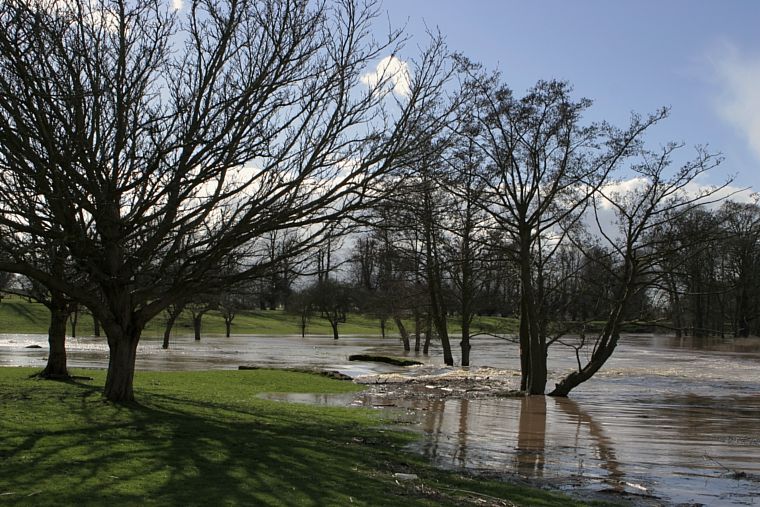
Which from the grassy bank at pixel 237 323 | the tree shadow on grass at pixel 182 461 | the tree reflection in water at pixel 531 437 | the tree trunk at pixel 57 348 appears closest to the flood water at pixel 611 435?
the tree reflection in water at pixel 531 437

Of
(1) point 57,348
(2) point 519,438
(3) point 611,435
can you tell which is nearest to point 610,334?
(3) point 611,435

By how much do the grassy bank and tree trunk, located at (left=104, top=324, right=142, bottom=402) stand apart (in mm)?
54062

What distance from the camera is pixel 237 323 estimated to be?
89.6 m

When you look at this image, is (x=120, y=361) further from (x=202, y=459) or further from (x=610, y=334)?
(x=610, y=334)

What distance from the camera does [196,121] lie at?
1235cm

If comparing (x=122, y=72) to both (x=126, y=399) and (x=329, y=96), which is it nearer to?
(x=329, y=96)

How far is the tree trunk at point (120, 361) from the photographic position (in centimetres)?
1343

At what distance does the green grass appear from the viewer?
287 inches

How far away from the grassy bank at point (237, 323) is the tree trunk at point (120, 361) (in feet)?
177

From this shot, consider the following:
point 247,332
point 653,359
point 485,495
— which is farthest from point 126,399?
point 247,332

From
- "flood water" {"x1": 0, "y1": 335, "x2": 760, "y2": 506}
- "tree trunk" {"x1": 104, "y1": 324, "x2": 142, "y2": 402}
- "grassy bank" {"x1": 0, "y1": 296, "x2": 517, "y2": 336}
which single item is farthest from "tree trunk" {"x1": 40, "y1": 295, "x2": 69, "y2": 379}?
"grassy bank" {"x1": 0, "y1": 296, "x2": 517, "y2": 336}

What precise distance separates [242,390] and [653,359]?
36.2 meters

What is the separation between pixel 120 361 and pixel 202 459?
5.22 m

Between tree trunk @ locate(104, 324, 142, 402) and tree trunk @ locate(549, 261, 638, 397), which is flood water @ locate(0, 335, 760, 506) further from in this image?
tree trunk @ locate(104, 324, 142, 402)
